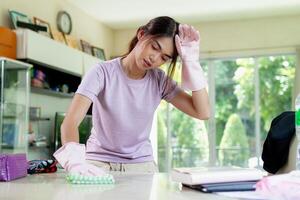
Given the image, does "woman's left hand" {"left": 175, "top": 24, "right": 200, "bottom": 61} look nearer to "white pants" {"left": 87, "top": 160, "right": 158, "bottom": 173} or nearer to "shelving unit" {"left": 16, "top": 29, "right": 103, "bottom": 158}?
"white pants" {"left": 87, "top": 160, "right": 158, "bottom": 173}

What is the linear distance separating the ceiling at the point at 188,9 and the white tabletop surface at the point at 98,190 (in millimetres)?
3624

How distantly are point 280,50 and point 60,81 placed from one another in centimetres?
279

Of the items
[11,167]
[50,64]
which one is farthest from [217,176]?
[50,64]

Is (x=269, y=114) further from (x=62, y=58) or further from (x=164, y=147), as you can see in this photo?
(x=62, y=58)

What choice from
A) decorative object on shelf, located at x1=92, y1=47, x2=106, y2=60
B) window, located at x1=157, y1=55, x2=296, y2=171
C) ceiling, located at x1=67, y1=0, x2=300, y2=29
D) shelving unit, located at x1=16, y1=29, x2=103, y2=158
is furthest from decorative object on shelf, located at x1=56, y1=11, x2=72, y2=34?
window, located at x1=157, y1=55, x2=296, y2=171

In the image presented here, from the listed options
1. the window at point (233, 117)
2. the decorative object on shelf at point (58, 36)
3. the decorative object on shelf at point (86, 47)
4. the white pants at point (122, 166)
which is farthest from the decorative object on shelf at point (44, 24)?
the white pants at point (122, 166)

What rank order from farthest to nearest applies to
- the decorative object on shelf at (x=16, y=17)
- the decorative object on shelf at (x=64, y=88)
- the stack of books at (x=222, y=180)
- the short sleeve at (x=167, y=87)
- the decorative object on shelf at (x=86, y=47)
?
the decorative object on shelf at (x=86, y=47) → the decorative object on shelf at (x=64, y=88) → the decorative object on shelf at (x=16, y=17) → the short sleeve at (x=167, y=87) → the stack of books at (x=222, y=180)

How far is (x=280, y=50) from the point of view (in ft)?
16.2

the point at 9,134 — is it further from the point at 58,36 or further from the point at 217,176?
the point at 217,176

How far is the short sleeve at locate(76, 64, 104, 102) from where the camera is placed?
4.19ft

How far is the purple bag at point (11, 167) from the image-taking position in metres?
1.04

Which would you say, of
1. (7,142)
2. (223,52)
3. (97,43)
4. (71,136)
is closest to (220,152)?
(223,52)

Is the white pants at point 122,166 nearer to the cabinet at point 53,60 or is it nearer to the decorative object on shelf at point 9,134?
the decorative object on shelf at point 9,134

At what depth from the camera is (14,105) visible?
3.32 meters
